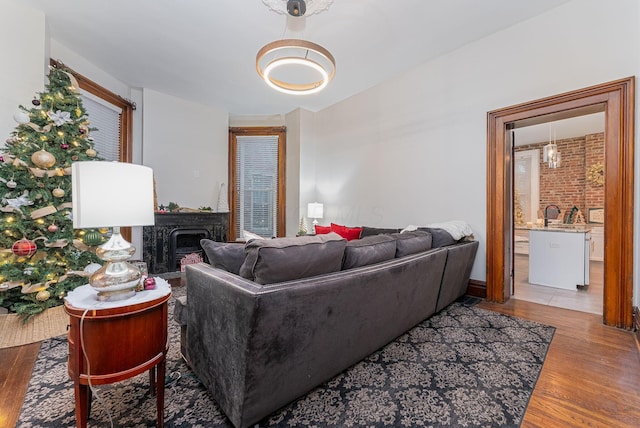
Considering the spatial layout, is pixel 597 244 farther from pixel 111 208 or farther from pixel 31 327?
pixel 31 327

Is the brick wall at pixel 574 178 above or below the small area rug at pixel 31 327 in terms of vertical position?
above

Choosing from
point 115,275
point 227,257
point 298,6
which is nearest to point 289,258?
point 227,257

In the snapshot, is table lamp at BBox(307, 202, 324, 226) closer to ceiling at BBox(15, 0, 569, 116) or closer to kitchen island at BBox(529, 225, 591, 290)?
ceiling at BBox(15, 0, 569, 116)

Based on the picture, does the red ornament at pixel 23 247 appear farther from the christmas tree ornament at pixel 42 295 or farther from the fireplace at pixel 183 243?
the fireplace at pixel 183 243

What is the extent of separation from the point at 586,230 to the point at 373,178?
296 cm

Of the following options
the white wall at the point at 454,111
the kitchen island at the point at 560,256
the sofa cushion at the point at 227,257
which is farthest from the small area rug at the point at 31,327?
the kitchen island at the point at 560,256

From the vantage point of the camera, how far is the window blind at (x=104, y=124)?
3.83 meters

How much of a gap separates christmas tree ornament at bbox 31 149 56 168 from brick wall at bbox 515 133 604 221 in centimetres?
855

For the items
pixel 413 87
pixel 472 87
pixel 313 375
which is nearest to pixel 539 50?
pixel 472 87

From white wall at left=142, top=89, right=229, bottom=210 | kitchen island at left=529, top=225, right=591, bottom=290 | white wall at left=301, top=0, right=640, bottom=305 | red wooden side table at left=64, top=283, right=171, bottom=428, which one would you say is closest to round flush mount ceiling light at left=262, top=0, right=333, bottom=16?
white wall at left=301, top=0, right=640, bottom=305

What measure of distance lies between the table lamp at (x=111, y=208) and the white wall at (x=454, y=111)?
3.40 meters

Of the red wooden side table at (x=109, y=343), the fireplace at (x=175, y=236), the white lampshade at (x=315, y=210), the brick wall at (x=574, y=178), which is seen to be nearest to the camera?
the red wooden side table at (x=109, y=343)

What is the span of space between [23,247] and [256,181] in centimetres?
390

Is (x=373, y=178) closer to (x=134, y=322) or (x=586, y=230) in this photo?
(x=586, y=230)
